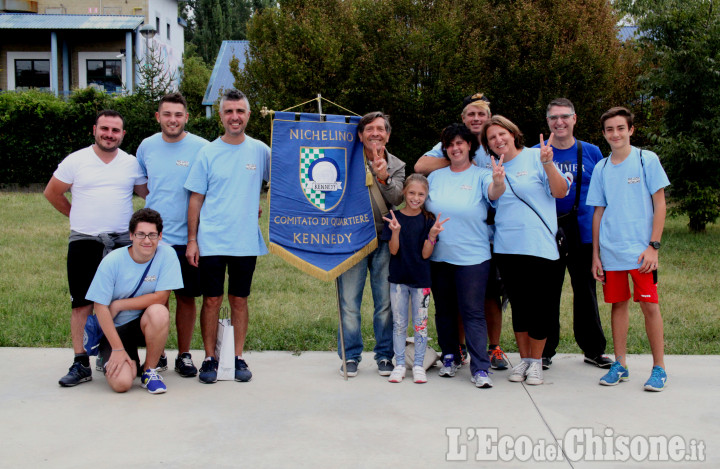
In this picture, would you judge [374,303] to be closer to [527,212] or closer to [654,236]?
[527,212]

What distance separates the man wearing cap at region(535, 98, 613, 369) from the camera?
517 centimetres

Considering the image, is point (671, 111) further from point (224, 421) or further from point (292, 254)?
point (224, 421)

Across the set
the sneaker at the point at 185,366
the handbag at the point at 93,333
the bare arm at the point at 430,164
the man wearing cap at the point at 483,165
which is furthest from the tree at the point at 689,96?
the handbag at the point at 93,333

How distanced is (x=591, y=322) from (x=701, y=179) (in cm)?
1030

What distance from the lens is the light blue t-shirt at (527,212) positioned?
15.9 ft

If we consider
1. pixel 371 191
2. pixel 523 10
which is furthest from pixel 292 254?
pixel 523 10

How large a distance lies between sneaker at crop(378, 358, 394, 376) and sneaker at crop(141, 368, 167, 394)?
5.20 ft

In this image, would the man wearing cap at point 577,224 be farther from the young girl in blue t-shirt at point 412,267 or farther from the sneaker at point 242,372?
the sneaker at point 242,372

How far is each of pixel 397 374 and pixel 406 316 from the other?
1.40ft

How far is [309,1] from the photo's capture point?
2047 cm

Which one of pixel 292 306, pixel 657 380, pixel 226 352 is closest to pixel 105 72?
pixel 292 306

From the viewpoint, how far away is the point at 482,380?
489cm

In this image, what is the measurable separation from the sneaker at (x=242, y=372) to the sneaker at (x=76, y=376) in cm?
105

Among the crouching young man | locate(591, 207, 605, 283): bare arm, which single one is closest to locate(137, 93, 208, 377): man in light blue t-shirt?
the crouching young man
